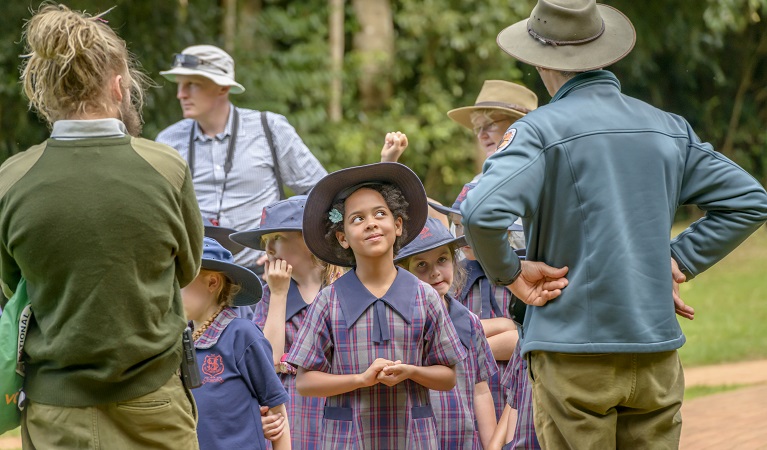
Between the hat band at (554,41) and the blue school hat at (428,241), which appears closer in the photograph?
the hat band at (554,41)

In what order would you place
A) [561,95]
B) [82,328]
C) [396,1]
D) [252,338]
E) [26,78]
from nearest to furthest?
[82,328] < [26,78] < [561,95] < [252,338] < [396,1]

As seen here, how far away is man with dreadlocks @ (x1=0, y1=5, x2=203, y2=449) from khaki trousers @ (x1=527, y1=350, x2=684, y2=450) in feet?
3.67

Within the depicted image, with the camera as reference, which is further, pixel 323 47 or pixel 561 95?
pixel 323 47

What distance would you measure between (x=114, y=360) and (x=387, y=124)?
511 inches

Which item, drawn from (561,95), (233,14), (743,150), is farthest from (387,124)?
(561,95)

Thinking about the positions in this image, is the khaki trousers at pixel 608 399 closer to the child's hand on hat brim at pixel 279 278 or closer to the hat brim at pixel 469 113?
the child's hand on hat brim at pixel 279 278

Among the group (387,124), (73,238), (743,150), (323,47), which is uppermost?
(73,238)

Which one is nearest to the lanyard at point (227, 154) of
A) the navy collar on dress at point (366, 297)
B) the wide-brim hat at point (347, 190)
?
the wide-brim hat at point (347, 190)

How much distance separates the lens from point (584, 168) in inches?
135

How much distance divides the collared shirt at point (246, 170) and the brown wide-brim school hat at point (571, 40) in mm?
2953

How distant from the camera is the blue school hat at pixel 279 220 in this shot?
5.12m

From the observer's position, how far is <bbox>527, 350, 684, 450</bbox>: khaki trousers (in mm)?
3441

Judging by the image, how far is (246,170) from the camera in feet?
21.7

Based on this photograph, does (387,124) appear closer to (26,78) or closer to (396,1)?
(396,1)
